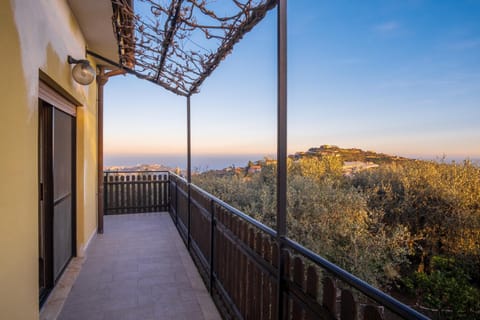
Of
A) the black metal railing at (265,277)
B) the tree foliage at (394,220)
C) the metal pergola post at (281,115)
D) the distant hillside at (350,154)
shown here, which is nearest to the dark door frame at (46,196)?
the black metal railing at (265,277)

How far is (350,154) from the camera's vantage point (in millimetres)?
6930

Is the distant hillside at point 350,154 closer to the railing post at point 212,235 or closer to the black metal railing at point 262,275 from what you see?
the black metal railing at point 262,275

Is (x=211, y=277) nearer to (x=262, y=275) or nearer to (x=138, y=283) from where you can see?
(x=138, y=283)

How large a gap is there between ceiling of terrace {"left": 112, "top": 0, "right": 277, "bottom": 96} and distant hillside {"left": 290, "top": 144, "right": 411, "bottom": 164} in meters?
3.86

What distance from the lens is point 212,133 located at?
11.5 m

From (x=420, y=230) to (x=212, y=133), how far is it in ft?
26.4

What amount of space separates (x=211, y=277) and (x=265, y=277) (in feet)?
4.28

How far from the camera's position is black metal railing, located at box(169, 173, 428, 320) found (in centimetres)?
100

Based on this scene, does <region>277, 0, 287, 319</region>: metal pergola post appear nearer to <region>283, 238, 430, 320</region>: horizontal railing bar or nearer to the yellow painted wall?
<region>283, 238, 430, 320</region>: horizontal railing bar

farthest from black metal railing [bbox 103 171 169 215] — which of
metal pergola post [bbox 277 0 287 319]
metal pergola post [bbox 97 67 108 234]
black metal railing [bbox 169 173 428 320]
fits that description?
metal pergola post [bbox 277 0 287 319]

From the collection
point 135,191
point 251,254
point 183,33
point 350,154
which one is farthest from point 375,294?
point 135,191

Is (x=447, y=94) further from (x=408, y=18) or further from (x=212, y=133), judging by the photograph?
(x=212, y=133)

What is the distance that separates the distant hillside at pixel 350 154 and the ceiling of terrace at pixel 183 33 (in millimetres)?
3856

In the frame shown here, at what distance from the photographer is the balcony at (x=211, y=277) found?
1.15 metres
